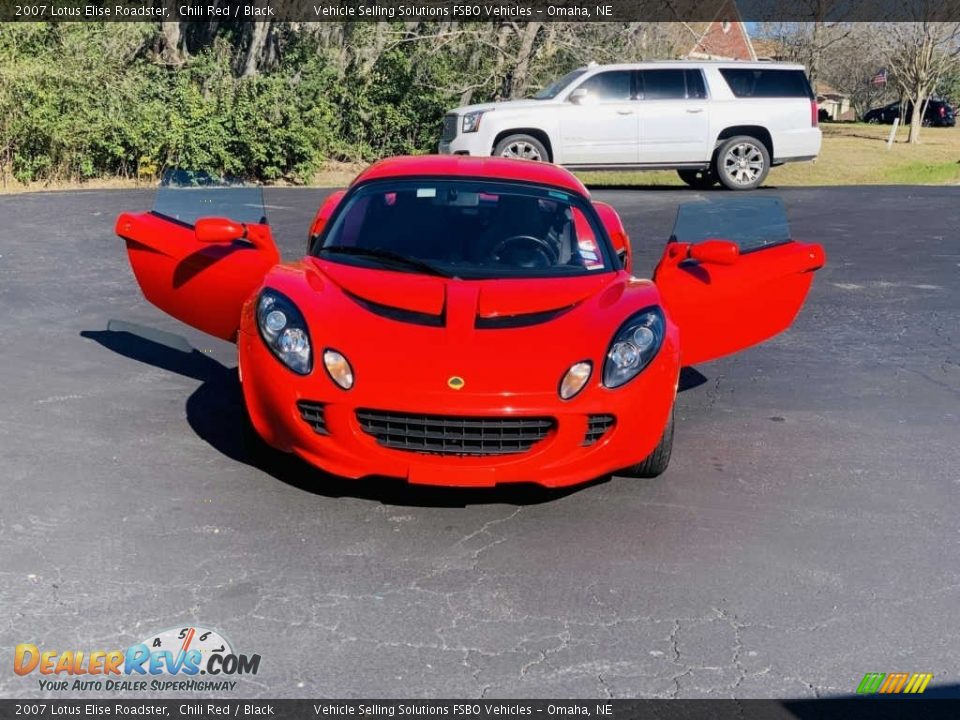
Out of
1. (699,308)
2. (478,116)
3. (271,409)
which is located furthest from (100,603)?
(478,116)

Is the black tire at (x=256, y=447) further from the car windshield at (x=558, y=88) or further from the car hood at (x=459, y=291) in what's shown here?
the car windshield at (x=558, y=88)

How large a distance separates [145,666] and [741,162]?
1765 cm

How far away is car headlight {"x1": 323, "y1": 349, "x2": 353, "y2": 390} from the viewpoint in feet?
16.9

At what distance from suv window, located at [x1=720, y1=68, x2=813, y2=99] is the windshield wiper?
49.5 feet

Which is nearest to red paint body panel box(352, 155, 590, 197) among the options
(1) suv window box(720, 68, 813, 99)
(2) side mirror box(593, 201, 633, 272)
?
(2) side mirror box(593, 201, 633, 272)

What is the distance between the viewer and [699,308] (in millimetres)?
6336

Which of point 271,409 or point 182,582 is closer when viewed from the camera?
point 182,582

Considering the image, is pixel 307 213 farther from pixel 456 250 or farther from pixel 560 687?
pixel 560 687

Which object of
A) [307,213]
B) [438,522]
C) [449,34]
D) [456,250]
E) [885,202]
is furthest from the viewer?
[449,34]

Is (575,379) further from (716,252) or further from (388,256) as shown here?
(716,252)

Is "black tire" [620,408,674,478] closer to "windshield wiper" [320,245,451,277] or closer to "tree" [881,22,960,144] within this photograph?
"windshield wiper" [320,245,451,277]

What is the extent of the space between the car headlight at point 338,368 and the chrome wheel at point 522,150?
1415 cm

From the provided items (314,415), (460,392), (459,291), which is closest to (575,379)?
(460,392)

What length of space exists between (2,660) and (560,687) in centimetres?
169
